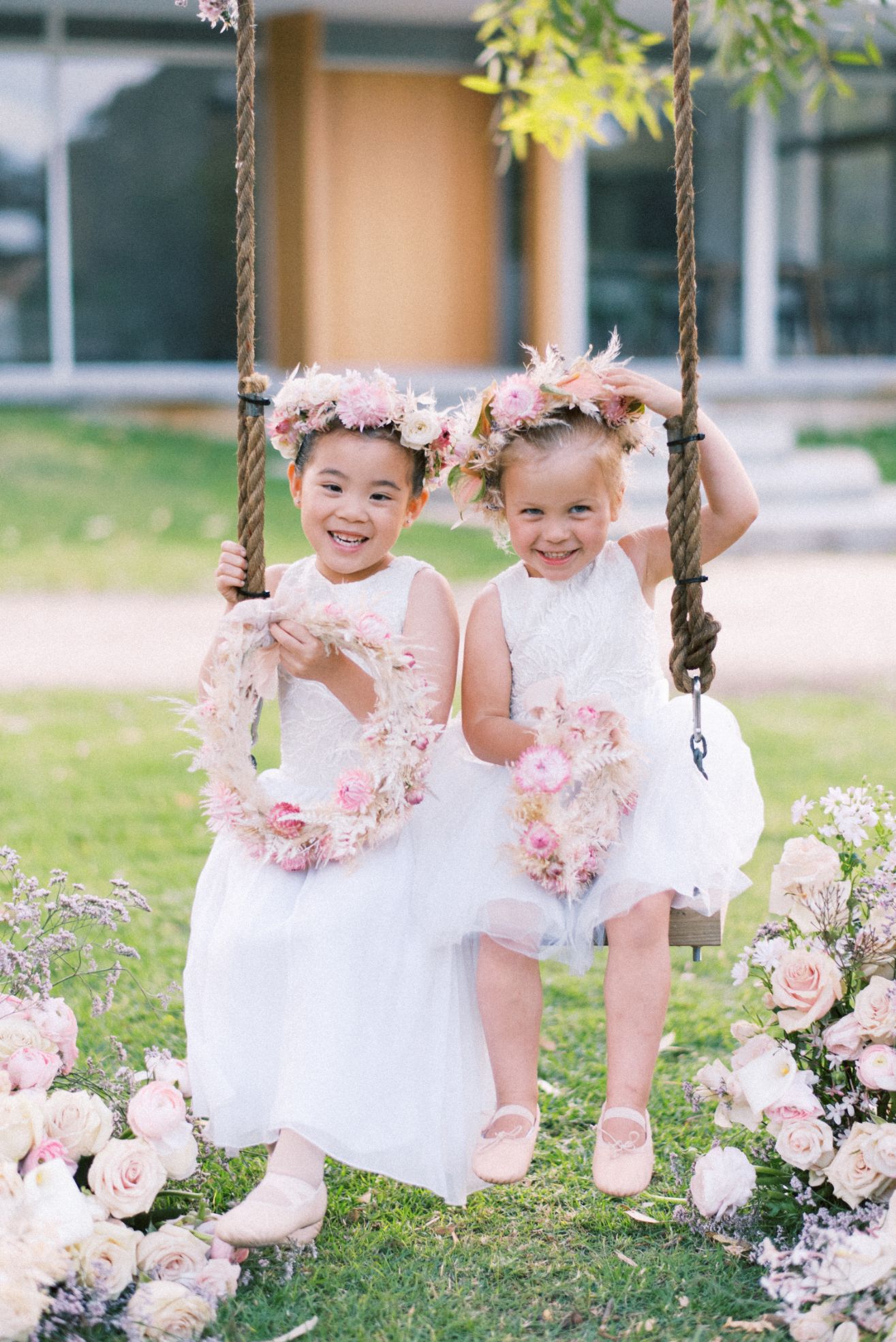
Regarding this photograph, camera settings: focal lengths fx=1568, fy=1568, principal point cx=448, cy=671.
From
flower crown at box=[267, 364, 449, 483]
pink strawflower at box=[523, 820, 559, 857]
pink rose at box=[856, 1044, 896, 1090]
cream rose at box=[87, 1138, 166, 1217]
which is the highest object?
flower crown at box=[267, 364, 449, 483]

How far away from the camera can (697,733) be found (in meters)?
2.62

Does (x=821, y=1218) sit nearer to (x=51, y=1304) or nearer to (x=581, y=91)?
(x=51, y=1304)

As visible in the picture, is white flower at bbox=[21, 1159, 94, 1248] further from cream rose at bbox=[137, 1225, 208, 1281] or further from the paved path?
the paved path

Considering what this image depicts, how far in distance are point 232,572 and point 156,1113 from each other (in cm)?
90

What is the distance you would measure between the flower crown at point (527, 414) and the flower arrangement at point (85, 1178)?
96cm

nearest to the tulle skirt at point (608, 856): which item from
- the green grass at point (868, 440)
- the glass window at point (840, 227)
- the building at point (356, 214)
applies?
the green grass at point (868, 440)

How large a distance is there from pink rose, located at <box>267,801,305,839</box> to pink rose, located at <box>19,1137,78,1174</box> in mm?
618

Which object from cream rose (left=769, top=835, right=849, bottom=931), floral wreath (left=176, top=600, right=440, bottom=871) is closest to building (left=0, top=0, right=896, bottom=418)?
floral wreath (left=176, top=600, right=440, bottom=871)

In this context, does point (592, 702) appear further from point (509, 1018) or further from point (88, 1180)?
point (88, 1180)

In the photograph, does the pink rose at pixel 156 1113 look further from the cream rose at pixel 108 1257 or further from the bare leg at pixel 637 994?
the bare leg at pixel 637 994

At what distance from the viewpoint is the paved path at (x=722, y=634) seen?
707 centimetres

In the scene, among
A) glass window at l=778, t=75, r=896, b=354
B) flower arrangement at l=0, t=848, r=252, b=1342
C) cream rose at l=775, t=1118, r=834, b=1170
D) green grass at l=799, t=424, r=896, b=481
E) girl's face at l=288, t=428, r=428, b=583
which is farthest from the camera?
glass window at l=778, t=75, r=896, b=354

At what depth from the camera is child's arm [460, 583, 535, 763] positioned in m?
2.82

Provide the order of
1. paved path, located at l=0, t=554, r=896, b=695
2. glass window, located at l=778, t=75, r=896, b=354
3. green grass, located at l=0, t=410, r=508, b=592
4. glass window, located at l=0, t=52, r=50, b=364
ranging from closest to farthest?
1. paved path, located at l=0, t=554, r=896, b=695
2. green grass, located at l=0, t=410, r=508, b=592
3. glass window, located at l=0, t=52, r=50, b=364
4. glass window, located at l=778, t=75, r=896, b=354
